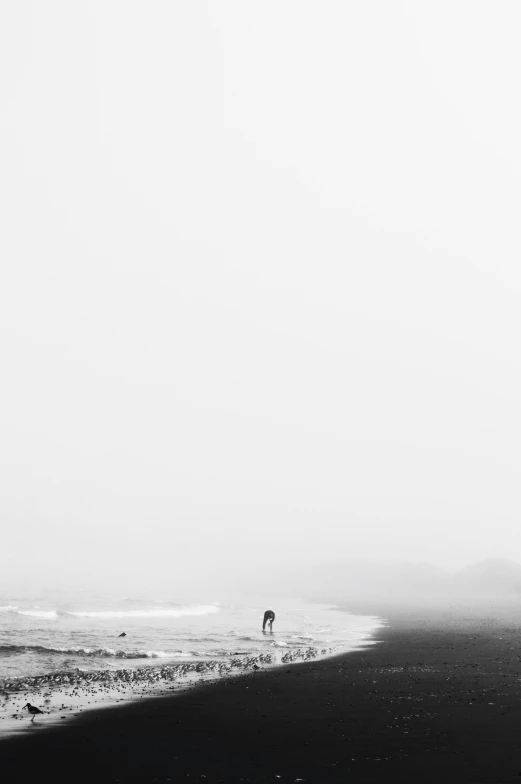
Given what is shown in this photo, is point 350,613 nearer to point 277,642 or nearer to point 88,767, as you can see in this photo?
point 277,642

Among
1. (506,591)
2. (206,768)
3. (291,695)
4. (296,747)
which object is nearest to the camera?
(206,768)

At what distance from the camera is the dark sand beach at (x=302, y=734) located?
1478 centimetres

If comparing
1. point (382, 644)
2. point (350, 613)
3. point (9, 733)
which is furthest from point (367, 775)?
point (350, 613)

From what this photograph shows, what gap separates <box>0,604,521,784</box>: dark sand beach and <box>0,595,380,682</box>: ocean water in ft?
37.8

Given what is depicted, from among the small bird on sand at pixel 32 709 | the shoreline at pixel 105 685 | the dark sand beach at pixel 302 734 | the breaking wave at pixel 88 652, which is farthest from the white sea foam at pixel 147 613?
the small bird on sand at pixel 32 709

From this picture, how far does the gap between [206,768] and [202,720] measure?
19.7ft

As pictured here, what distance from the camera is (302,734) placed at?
1864 centimetres

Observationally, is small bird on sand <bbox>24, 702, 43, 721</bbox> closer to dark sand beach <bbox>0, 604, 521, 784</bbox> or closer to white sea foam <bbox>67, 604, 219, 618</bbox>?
dark sand beach <bbox>0, 604, 521, 784</bbox>

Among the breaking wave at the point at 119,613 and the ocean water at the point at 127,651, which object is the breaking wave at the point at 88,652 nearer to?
the ocean water at the point at 127,651

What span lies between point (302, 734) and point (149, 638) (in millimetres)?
35650

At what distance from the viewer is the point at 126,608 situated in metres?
89.7

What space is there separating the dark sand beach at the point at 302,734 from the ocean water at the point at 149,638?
453 inches

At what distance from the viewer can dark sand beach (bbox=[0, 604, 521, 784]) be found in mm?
14781

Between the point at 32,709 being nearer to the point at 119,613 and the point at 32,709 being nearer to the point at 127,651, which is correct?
the point at 127,651
